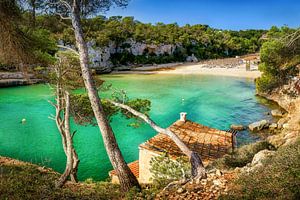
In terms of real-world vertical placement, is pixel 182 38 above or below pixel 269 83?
above

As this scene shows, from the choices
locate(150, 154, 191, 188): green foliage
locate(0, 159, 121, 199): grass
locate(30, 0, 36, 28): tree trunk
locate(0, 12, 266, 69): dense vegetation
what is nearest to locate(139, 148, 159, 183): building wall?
locate(150, 154, 191, 188): green foliage

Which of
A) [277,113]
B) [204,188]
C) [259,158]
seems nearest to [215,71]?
[277,113]

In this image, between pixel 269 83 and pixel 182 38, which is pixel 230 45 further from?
pixel 269 83

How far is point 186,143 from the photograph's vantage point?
48.4 feet

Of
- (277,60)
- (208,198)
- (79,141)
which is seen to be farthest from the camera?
(277,60)

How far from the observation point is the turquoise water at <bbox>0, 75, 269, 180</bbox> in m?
19.2

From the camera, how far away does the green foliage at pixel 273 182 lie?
5.24 m

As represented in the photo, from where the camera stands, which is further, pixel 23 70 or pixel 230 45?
pixel 230 45

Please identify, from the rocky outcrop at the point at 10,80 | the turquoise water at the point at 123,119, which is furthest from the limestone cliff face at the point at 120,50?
the rocky outcrop at the point at 10,80

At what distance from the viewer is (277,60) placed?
106ft

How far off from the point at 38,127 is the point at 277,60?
25055mm

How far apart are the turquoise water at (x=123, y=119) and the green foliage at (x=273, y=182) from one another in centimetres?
973

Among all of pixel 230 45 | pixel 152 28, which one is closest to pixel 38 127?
pixel 152 28

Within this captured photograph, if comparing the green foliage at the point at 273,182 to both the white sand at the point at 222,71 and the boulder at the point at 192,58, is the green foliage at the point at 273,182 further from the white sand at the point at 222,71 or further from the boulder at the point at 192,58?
the boulder at the point at 192,58
